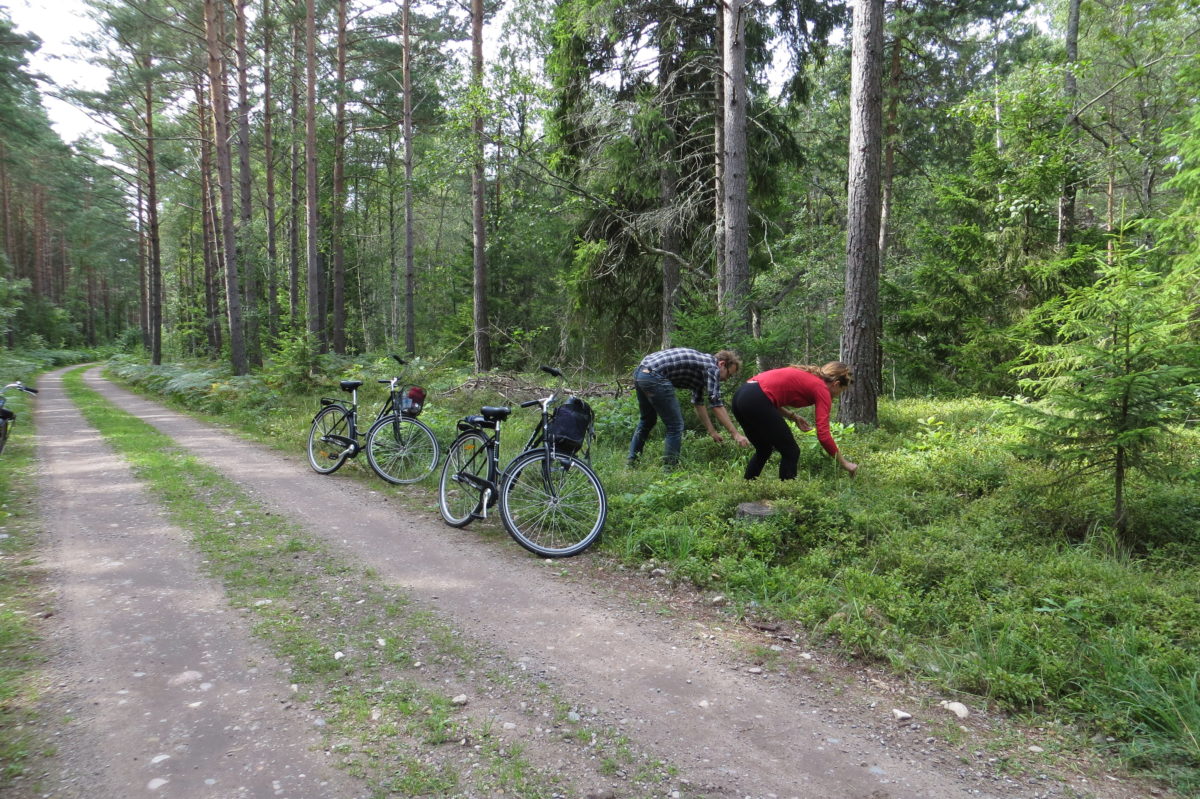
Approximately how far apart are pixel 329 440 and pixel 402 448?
4.01 feet

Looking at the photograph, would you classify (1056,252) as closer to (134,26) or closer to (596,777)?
(596,777)

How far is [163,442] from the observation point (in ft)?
33.3

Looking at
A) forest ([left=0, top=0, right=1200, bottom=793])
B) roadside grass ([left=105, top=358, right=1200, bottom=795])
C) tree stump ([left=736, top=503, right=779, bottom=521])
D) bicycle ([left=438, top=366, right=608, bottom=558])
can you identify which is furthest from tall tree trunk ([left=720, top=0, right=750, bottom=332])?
bicycle ([left=438, top=366, right=608, bottom=558])

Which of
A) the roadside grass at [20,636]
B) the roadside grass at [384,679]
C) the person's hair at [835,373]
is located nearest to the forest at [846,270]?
the person's hair at [835,373]

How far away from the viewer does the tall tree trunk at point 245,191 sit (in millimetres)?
15953

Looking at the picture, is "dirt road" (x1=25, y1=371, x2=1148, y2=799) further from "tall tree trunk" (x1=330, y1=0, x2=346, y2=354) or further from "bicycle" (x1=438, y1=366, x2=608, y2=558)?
"tall tree trunk" (x1=330, y1=0, x2=346, y2=354)

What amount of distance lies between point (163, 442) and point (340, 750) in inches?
384

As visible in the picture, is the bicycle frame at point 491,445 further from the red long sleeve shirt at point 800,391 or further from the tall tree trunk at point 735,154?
the tall tree trunk at point 735,154

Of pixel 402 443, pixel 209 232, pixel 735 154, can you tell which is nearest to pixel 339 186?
pixel 209 232

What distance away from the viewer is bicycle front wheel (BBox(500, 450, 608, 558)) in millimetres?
5340

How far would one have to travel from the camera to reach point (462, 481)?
5.84 metres

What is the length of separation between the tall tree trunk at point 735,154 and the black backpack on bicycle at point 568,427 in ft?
15.4

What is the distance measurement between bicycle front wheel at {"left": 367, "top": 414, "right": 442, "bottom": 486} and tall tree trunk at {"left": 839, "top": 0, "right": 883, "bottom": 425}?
215 inches

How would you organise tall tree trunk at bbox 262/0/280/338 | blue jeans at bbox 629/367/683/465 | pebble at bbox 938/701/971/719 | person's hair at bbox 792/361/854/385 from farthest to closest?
tall tree trunk at bbox 262/0/280/338, blue jeans at bbox 629/367/683/465, person's hair at bbox 792/361/854/385, pebble at bbox 938/701/971/719
